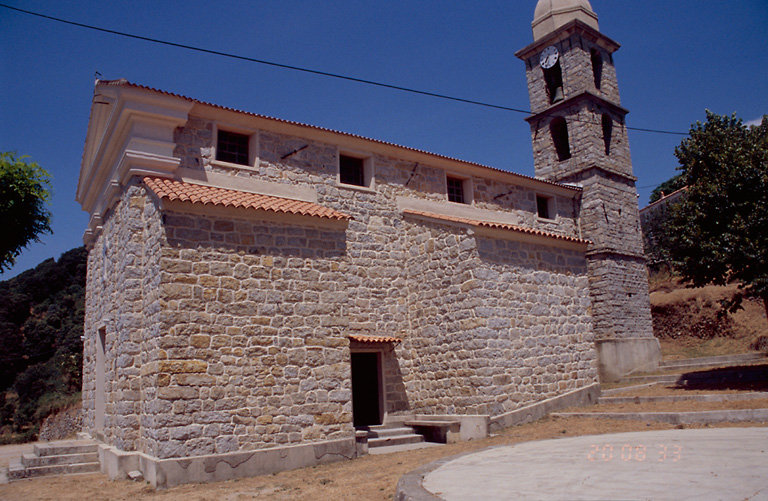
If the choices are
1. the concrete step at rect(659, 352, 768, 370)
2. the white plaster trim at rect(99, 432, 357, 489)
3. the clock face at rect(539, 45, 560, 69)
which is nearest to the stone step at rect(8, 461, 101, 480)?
the white plaster trim at rect(99, 432, 357, 489)

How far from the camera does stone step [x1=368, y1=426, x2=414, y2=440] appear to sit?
1234 cm

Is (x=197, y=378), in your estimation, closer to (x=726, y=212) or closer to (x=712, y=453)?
(x=712, y=453)

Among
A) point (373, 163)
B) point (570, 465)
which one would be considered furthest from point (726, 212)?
point (570, 465)

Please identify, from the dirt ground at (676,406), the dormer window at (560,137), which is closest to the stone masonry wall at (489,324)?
the dirt ground at (676,406)

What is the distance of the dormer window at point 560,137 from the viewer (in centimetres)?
2219

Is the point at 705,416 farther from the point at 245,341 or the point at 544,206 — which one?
the point at 544,206

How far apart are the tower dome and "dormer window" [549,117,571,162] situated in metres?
3.79

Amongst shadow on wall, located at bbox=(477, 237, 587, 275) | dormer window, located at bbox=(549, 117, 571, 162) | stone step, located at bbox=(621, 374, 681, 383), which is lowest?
stone step, located at bbox=(621, 374, 681, 383)

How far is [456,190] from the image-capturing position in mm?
16469

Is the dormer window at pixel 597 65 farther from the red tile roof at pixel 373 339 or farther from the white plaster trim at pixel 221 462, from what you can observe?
the white plaster trim at pixel 221 462

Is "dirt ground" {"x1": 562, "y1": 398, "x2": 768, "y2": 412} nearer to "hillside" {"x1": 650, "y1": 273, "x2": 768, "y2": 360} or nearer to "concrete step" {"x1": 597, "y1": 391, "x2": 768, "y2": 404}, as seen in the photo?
"concrete step" {"x1": 597, "y1": 391, "x2": 768, "y2": 404}

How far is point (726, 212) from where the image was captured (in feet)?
44.2

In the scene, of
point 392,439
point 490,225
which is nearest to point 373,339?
point 392,439

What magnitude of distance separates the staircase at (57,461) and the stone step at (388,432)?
5752 mm
